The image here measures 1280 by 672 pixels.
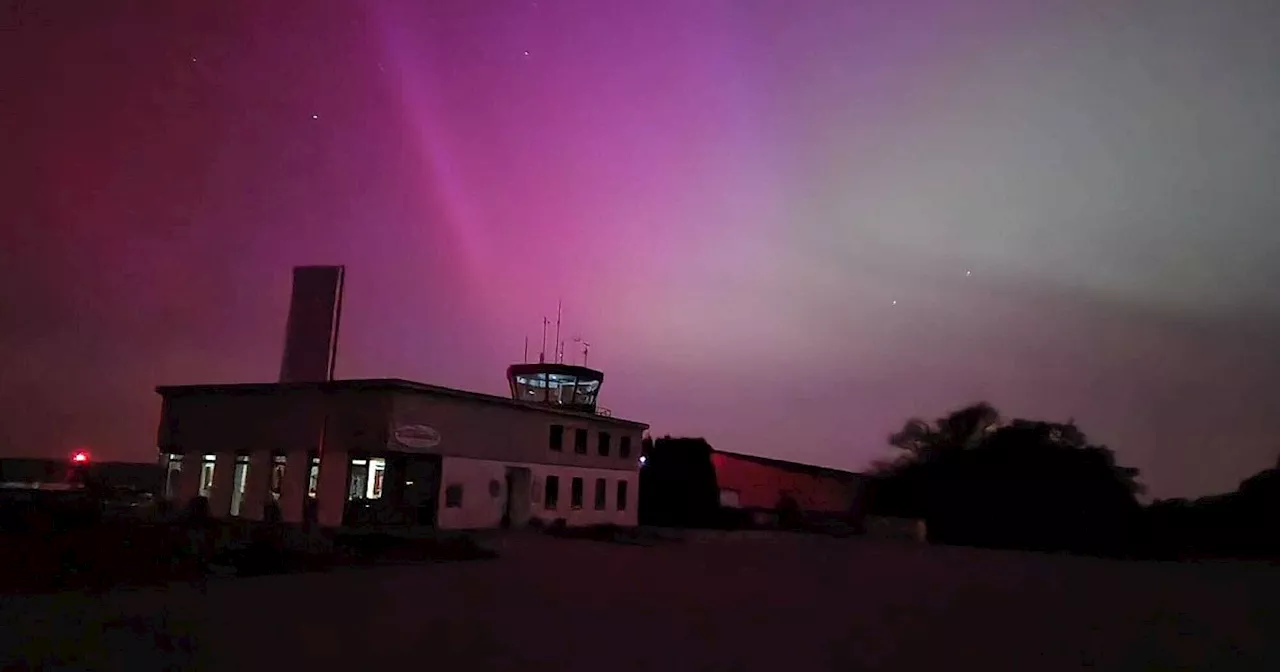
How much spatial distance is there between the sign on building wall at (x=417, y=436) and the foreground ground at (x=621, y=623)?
10.9 metres

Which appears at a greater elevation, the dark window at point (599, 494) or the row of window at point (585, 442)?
the row of window at point (585, 442)

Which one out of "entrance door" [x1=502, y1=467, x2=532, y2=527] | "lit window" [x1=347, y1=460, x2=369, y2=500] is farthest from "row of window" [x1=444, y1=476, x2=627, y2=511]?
"lit window" [x1=347, y1=460, x2=369, y2=500]

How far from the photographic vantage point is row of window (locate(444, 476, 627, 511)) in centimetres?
3316

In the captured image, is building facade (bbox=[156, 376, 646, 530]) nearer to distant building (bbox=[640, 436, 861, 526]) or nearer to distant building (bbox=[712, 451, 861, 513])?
distant building (bbox=[640, 436, 861, 526])

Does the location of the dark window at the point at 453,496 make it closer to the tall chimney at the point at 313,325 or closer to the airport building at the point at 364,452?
the airport building at the point at 364,452

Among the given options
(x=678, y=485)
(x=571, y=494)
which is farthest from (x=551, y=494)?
(x=678, y=485)

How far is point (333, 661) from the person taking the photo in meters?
8.70

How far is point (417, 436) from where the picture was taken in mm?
31938

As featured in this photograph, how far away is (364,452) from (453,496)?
3595 mm

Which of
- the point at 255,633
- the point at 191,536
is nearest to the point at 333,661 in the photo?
the point at 255,633

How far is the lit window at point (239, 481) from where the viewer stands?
33.9 metres

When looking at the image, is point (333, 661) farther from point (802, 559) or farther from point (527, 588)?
point (802, 559)

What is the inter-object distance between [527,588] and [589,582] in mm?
1949

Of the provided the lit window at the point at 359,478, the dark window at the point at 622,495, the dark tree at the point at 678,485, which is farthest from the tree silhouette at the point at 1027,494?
the lit window at the point at 359,478
